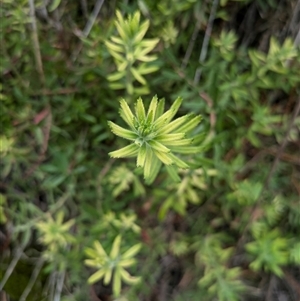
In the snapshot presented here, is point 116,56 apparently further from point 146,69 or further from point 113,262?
point 113,262

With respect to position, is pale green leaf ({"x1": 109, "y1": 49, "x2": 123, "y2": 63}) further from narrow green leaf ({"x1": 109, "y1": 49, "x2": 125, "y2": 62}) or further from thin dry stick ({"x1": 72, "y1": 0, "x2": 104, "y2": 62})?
thin dry stick ({"x1": 72, "y1": 0, "x2": 104, "y2": 62})

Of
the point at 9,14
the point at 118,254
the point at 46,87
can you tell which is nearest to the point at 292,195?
the point at 118,254

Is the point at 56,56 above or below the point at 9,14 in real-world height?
below

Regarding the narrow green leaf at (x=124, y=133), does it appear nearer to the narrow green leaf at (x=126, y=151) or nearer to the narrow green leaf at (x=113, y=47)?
the narrow green leaf at (x=126, y=151)

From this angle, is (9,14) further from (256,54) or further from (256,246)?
(256,246)

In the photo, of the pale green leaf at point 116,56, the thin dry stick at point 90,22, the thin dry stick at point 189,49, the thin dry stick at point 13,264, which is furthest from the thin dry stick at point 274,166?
the thin dry stick at point 13,264

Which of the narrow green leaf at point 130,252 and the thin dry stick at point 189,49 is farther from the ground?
the thin dry stick at point 189,49

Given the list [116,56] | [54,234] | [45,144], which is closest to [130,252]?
[54,234]

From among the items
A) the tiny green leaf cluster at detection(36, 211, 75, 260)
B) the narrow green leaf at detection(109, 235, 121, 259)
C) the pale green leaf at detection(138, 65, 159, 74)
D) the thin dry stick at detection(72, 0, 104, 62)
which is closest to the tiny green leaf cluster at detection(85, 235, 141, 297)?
the narrow green leaf at detection(109, 235, 121, 259)
